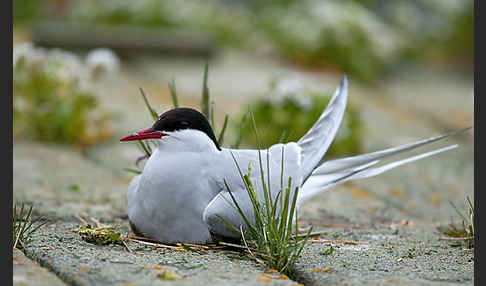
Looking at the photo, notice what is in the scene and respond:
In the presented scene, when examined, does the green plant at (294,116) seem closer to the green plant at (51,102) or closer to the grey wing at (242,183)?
the green plant at (51,102)

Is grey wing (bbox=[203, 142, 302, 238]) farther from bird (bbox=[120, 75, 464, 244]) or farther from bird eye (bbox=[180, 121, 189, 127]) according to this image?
bird eye (bbox=[180, 121, 189, 127])

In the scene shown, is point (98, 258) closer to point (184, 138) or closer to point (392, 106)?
point (184, 138)

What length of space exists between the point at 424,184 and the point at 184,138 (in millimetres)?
2407

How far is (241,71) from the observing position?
7.77 m

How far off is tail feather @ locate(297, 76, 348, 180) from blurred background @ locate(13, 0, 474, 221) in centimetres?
107

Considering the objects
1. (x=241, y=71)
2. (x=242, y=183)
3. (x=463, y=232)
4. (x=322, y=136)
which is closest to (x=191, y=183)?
(x=242, y=183)

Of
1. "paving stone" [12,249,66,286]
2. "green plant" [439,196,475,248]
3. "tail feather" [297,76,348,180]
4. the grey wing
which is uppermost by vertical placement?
"tail feather" [297,76,348,180]

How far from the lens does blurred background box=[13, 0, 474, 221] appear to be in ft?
15.1

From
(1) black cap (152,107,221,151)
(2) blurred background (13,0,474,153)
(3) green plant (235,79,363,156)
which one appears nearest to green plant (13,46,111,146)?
(2) blurred background (13,0,474,153)

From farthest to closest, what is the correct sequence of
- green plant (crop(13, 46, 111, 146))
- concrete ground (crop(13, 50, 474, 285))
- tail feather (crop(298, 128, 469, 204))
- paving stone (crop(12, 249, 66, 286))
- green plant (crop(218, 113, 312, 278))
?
1. green plant (crop(13, 46, 111, 146))
2. tail feather (crop(298, 128, 469, 204))
3. green plant (crop(218, 113, 312, 278))
4. concrete ground (crop(13, 50, 474, 285))
5. paving stone (crop(12, 249, 66, 286))

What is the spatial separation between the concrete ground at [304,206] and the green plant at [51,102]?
138mm

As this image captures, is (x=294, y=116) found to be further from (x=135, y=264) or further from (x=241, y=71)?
(x=241, y=71)

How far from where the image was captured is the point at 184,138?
90.0 inches

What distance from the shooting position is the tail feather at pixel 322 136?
247 centimetres
